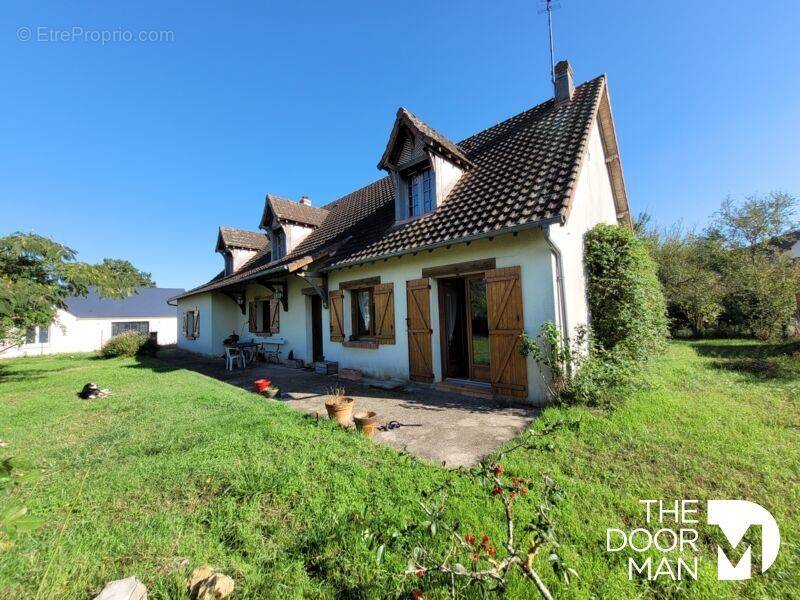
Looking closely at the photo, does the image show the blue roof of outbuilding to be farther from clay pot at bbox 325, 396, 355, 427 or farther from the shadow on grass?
the shadow on grass

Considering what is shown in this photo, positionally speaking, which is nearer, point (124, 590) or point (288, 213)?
point (124, 590)

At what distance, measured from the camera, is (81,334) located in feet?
81.5

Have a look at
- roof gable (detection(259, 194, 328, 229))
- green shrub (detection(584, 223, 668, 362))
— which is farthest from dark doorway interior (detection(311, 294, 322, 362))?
green shrub (detection(584, 223, 668, 362))

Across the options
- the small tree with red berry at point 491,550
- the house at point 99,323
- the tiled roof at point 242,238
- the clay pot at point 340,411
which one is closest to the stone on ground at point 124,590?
the small tree with red berry at point 491,550

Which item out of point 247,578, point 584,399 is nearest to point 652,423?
point 584,399

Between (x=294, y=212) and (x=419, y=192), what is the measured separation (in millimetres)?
6931

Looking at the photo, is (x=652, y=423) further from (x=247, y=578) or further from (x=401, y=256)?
(x=401, y=256)

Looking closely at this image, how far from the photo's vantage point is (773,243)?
2172cm

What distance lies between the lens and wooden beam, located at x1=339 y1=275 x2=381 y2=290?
27.9 feet

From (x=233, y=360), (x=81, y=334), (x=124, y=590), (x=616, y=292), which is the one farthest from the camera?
(x=81, y=334)

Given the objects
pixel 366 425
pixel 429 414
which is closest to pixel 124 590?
pixel 366 425

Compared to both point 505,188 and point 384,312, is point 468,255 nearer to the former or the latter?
point 505,188

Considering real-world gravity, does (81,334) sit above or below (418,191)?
below

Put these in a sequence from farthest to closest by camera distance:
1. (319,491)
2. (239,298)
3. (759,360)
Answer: (239,298) → (759,360) → (319,491)
